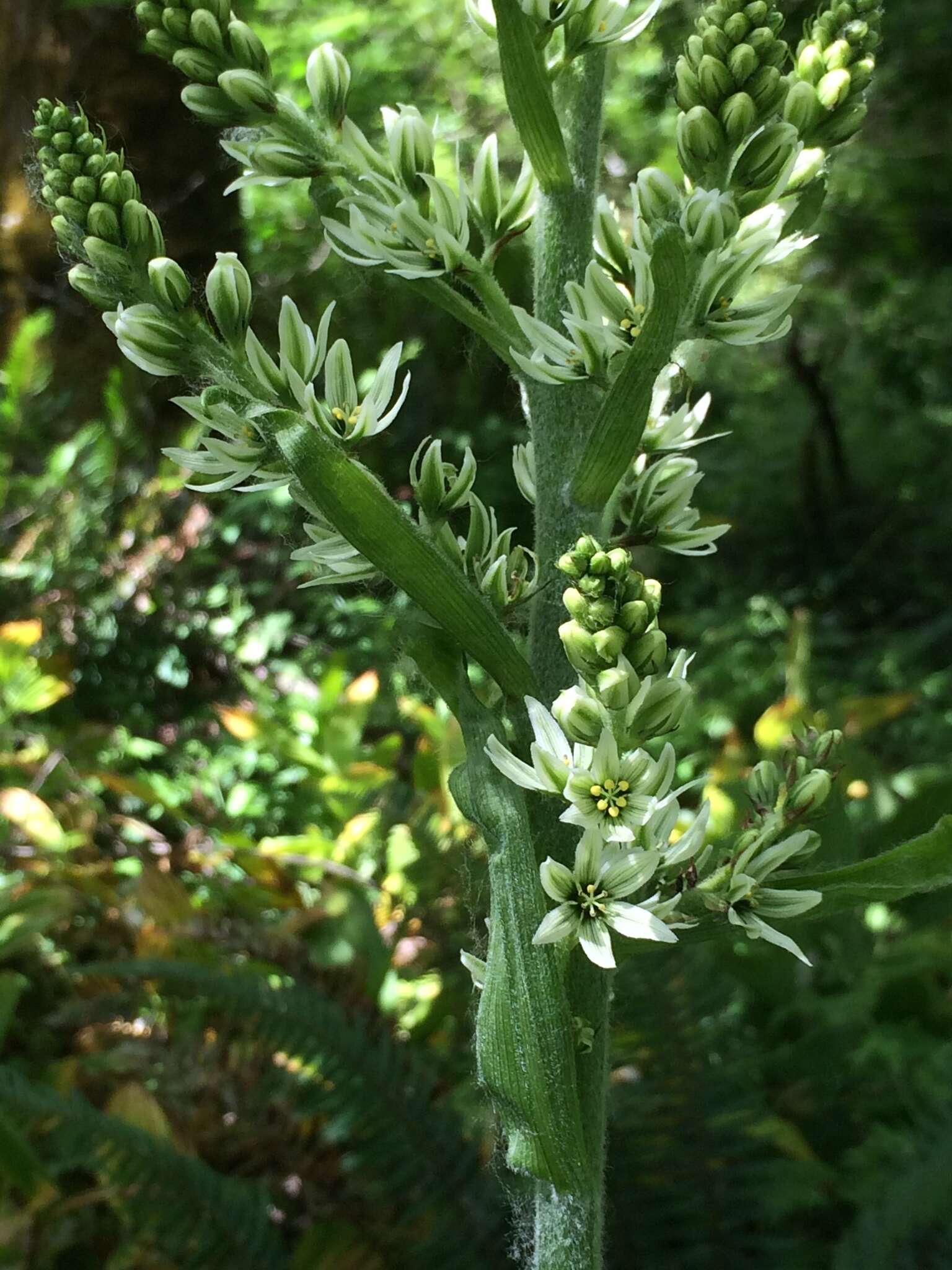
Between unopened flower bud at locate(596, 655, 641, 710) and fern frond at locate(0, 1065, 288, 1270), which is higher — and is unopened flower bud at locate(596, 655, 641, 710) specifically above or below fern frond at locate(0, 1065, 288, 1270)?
above

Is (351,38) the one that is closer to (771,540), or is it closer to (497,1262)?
(771,540)

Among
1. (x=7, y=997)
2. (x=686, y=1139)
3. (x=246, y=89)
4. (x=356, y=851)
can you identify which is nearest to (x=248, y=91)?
(x=246, y=89)

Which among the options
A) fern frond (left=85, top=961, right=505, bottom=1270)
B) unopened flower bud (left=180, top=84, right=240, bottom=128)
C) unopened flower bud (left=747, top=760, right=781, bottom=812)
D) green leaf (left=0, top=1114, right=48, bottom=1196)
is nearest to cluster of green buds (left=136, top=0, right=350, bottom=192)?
unopened flower bud (left=180, top=84, right=240, bottom=128)

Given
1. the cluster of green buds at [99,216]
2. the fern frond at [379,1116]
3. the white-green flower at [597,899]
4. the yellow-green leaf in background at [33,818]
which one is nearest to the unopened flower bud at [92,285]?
the cluster of green buds at [99,216]

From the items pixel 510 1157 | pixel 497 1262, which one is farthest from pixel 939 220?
pixel 510 1157

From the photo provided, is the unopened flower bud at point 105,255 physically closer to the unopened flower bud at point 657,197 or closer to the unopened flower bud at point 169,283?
the unopened flower bud at point 169,283

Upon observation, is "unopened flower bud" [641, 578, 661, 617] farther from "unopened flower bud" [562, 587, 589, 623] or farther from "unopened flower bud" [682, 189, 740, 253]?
"unopened flower bud" [682, 189, 740, 253]
